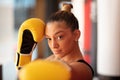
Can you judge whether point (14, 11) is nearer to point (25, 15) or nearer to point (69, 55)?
point (25, 15)

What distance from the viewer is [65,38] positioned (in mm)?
480

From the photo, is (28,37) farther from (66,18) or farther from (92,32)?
(92,32)

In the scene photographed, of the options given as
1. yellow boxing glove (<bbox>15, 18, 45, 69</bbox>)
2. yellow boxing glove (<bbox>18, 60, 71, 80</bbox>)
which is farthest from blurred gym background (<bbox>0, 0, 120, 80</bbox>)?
yellow boxing glove (<bbox>18, 60, 71, 80</bbox>)

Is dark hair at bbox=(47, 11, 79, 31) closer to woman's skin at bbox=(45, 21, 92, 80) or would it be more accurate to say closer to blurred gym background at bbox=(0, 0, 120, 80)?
woman's skin at bbox=(45, 21, 92, 80)

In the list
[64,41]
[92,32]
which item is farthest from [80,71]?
[92,32]

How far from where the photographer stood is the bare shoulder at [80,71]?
16.5 inches

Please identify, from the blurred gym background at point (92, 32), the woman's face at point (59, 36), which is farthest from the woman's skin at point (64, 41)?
the blurred gym background at point (92, 32)

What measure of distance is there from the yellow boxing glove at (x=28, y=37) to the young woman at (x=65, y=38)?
17mm

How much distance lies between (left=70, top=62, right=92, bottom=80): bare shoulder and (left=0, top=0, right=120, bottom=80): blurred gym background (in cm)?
24

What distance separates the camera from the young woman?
0.47 m

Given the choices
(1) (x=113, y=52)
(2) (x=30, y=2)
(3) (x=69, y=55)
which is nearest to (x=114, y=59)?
(1) (x=113, y=52)

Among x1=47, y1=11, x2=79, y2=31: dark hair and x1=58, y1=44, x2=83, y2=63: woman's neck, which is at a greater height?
x1=47, y1=11, x2=79, y2=31: dark hair

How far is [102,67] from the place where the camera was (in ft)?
2.63

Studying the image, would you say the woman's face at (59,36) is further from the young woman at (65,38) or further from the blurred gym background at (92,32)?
the blurred gym background at (92,32)
